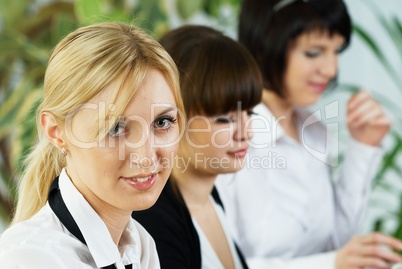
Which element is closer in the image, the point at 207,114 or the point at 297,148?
the point at 207,114

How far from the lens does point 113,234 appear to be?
72cm

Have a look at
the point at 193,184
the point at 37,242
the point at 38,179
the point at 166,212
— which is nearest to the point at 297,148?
the point at 193,184

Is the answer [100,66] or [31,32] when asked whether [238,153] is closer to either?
[100,66]

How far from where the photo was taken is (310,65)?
58.9 inches

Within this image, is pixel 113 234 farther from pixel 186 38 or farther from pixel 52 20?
pixel 52 20

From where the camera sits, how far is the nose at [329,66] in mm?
1511

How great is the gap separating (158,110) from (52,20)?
1.64 meters

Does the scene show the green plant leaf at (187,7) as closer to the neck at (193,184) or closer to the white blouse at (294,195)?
the white blouse at (294,195)

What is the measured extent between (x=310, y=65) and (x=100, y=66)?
3.07ft

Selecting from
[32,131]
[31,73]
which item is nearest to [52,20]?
[31,73]

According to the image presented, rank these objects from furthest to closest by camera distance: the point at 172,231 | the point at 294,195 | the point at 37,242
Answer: the point at 294,195 < the point at 172,231 < the point at 37,242

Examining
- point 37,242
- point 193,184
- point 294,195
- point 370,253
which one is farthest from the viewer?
point 294,195

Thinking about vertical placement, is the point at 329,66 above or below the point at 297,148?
above

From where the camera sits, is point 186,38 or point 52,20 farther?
point 52,20
